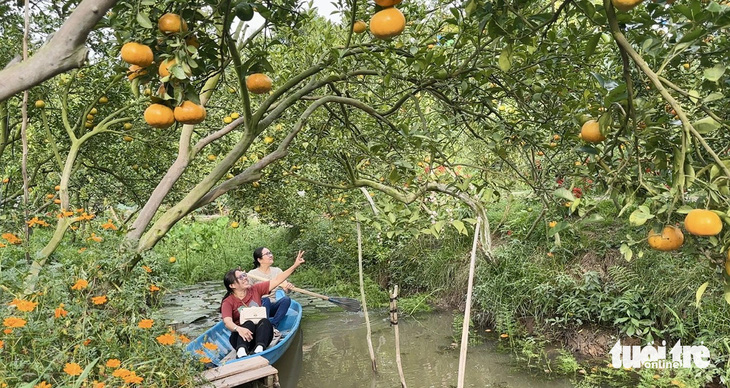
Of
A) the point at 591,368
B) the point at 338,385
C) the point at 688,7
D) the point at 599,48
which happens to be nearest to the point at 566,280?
the point at 591,368

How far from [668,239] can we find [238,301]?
413cm

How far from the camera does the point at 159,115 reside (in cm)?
138

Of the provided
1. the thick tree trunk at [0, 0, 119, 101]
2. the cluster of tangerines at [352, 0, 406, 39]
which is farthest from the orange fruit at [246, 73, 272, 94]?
the thick tree trunk at [0, 0, 119, 101]

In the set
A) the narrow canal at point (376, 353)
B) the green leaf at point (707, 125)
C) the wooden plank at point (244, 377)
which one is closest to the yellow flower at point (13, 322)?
the wooden plank at point (244, 377)

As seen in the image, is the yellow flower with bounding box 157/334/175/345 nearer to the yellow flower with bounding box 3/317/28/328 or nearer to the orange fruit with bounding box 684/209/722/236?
the yellow flower with bounding box 3/317/28/328

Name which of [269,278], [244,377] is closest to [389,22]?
[244,377]

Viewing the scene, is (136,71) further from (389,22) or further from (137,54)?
(389,22)

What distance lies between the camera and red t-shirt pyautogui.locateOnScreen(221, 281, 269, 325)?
15.4 ft

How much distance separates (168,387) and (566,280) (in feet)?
13.1

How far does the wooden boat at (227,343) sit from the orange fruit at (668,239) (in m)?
3.19

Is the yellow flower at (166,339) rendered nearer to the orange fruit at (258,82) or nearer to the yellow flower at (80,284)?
the yellow flower at (80,284)

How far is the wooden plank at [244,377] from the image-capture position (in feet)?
10.7

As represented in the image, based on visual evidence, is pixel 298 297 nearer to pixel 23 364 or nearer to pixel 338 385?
pixel 338 385

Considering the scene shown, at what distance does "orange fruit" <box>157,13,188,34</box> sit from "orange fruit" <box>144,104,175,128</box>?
193 millimetres
